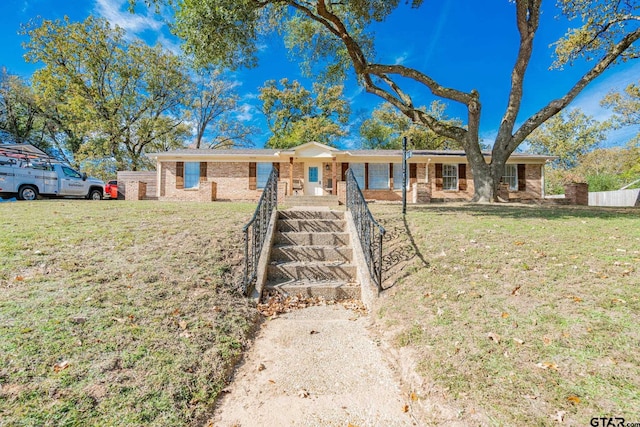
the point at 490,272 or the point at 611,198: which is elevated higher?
the point at 611,198

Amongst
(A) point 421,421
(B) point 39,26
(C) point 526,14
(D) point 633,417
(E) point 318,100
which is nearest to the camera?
(D) point 633,417

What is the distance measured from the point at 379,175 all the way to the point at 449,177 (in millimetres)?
3794

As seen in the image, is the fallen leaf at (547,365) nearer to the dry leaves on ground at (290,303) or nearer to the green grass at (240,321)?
the green grass at (240,321)

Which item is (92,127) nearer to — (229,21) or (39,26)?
(39,26)

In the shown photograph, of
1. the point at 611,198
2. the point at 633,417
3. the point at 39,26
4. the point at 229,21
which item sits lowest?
the point at 633,417

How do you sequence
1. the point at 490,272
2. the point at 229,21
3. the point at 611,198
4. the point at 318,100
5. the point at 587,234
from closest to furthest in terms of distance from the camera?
the point at 490,272 < the point at 587,234 < the point at 229,21 < the point at 611,198 < the point at 318,100

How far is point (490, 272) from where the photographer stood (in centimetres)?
384

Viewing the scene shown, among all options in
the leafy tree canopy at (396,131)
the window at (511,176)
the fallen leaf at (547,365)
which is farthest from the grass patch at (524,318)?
the leafy tree canopy at (396,131)

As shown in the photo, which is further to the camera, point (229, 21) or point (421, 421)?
point (229, 21)

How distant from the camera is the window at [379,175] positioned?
52.5 feet

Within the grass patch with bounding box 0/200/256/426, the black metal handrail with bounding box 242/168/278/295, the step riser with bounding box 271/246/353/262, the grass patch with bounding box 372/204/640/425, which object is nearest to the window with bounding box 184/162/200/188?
the grass patch with bounding box 0/200/256/426

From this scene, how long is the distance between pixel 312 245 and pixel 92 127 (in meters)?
21.7

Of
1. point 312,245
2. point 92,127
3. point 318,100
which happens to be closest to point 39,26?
point 92,127

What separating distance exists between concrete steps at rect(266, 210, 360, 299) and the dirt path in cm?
82
